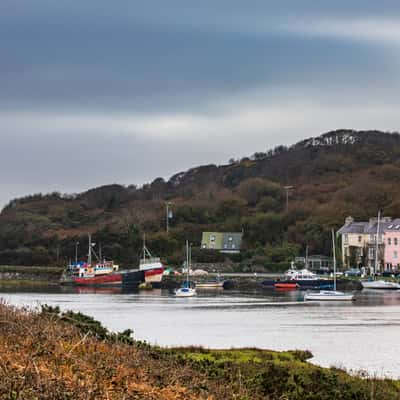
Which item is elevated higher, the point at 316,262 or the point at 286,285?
the point at 316,262

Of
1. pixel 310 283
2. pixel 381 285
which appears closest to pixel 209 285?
pixel 310 283

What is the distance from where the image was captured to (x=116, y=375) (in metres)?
13.9

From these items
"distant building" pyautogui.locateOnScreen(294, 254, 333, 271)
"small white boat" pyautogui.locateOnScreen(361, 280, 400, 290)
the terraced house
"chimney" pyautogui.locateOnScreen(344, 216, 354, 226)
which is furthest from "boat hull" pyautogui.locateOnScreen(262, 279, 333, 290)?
"chimney" pyautogui.locateOnScreen(344, 216, 354, 226)

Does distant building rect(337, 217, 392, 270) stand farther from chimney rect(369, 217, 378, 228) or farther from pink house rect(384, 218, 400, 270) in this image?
pink house rect(384, 218, 400, 270)

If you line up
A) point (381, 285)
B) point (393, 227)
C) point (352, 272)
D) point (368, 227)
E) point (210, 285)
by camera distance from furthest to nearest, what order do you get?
point (368, 227) < point (393, 227) < point (352, 272) < point (210, 285) < point (381, 285)

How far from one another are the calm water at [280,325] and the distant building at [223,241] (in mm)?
63252

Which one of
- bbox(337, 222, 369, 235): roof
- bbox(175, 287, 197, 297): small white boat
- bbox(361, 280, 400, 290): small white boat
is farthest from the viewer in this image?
bbox(337, 222, 369, 235): roof

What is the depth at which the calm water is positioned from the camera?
3478cm

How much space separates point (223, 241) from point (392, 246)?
107 feet

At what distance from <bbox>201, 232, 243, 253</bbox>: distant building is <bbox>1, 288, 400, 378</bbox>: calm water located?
63252mm

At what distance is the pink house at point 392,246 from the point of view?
117 metres

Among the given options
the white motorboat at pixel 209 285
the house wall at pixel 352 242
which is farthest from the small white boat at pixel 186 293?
the house wall at pixel 352 242

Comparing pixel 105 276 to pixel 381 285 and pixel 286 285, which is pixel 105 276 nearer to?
pixel 286 285

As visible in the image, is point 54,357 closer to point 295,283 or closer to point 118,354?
point 118,354
